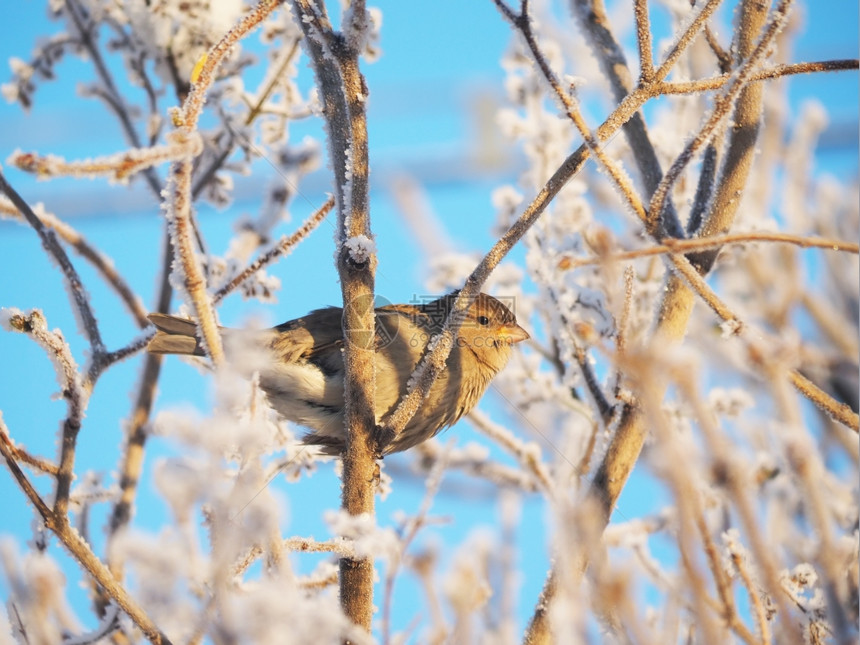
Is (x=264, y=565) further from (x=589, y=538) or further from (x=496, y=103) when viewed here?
(x=496, y=103)

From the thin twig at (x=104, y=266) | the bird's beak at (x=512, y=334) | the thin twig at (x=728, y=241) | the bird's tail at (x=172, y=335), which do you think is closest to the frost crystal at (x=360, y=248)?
the thin twig at (x=728, y=241)

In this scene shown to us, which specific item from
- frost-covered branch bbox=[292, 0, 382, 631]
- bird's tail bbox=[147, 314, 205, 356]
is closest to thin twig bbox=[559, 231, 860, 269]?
frost-covered branch bbox=[292, 0, 382, 631]

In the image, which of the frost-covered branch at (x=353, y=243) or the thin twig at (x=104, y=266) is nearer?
the frost-covered branch at (x=353, y=243)

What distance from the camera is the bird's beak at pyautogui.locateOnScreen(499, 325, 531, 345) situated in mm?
4391

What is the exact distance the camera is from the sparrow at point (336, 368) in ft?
11.8

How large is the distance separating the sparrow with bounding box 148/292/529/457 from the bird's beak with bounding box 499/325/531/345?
7.2 inches

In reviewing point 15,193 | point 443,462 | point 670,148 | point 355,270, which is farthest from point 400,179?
point 670,148

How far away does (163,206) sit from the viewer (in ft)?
5.81

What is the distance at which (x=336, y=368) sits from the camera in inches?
149

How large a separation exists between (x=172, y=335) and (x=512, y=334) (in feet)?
5.62

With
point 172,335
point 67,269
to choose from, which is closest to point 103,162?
point 67,269

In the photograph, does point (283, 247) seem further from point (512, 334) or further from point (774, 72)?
point (512, 334)

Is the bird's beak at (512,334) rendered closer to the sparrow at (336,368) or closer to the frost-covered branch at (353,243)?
the sparrow at (336,368)

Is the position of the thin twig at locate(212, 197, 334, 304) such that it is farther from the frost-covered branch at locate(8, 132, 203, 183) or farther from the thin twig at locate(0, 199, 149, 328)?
the frost-covered branch at locate(8, 132, 203, 183)
